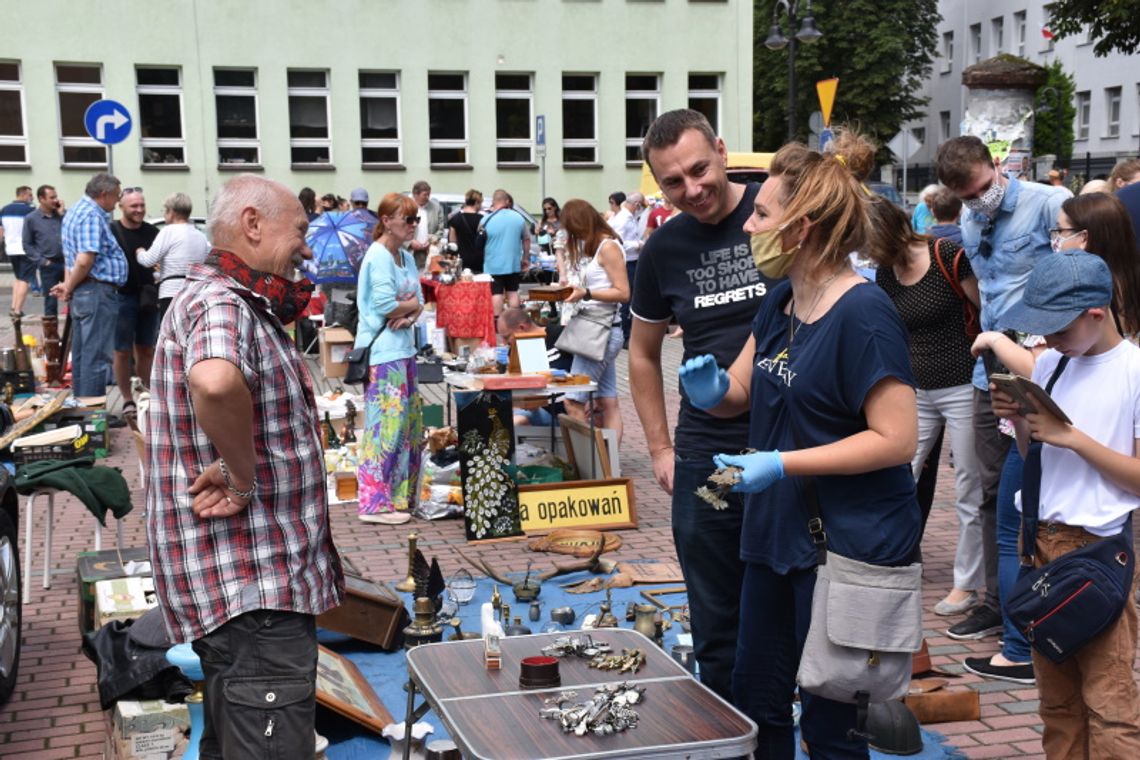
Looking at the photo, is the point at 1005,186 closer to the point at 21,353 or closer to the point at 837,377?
the point at 837,377

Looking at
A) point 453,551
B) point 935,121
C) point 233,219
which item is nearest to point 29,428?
point 453,551

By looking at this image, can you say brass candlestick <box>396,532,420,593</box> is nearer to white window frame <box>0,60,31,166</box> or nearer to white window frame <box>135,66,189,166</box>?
white window frame <box>135,66,189,166</box>

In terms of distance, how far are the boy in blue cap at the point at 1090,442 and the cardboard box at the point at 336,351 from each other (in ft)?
33.0

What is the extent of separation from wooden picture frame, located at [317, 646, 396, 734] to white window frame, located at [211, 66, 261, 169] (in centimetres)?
2698

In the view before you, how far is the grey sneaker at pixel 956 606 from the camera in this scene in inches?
242

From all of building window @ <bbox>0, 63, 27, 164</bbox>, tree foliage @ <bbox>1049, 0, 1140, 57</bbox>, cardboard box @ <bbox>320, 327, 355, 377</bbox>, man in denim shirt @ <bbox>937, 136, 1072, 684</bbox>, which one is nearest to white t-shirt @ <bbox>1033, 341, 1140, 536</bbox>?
man in denim shirt @ <bbox>937, 136, 1072, 684</bbox>

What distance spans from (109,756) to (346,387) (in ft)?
30.1

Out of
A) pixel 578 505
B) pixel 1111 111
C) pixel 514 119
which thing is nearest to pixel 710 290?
pixel 578 505

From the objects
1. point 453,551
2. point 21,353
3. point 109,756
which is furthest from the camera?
point 21,353

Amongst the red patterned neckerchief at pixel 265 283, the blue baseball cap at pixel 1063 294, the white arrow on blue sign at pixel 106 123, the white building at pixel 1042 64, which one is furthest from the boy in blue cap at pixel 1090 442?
the white building at pixel 1042 64

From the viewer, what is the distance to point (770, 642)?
131 inches

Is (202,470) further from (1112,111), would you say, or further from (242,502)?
(1112,111)

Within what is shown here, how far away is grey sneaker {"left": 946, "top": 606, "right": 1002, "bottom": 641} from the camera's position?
5875 millimetres

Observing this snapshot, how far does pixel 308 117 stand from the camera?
3136 centimetres
